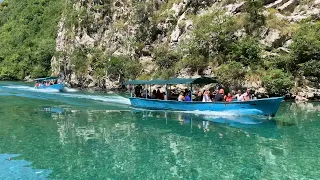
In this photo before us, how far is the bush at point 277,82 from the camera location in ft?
110

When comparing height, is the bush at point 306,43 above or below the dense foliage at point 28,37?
below

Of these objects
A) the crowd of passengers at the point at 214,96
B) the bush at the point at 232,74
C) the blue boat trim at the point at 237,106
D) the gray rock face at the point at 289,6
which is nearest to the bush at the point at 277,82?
the bush at the point at 232,74

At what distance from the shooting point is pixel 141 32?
52.7 metres

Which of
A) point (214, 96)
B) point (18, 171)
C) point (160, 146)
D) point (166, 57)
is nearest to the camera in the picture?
point (18, 171)

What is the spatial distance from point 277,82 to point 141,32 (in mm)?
25482

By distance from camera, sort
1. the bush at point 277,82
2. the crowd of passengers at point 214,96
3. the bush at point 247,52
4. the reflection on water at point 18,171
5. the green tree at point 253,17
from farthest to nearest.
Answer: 1. the green tree at point 253,17
2. the bush at point 247,52
3. the bush at point 277,82
4. the crowd of passengers at point 214,96
5. the reflection on water at point 18,171

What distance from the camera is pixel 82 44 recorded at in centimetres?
6450

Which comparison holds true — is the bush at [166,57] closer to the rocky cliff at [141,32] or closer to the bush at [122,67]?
the rocky cliff at [141,32]

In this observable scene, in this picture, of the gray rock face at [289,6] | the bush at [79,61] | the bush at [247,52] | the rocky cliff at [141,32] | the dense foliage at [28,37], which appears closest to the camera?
the bush at [247,52]

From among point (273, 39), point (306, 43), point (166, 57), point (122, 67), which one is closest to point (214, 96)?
point (306, 43)

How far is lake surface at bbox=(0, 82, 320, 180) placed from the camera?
11375mm

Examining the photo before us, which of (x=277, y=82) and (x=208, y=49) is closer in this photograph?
(x=277, y=82)

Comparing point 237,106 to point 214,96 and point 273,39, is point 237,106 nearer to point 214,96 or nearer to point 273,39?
point 214,96

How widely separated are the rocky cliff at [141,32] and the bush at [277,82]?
44.6 inches
